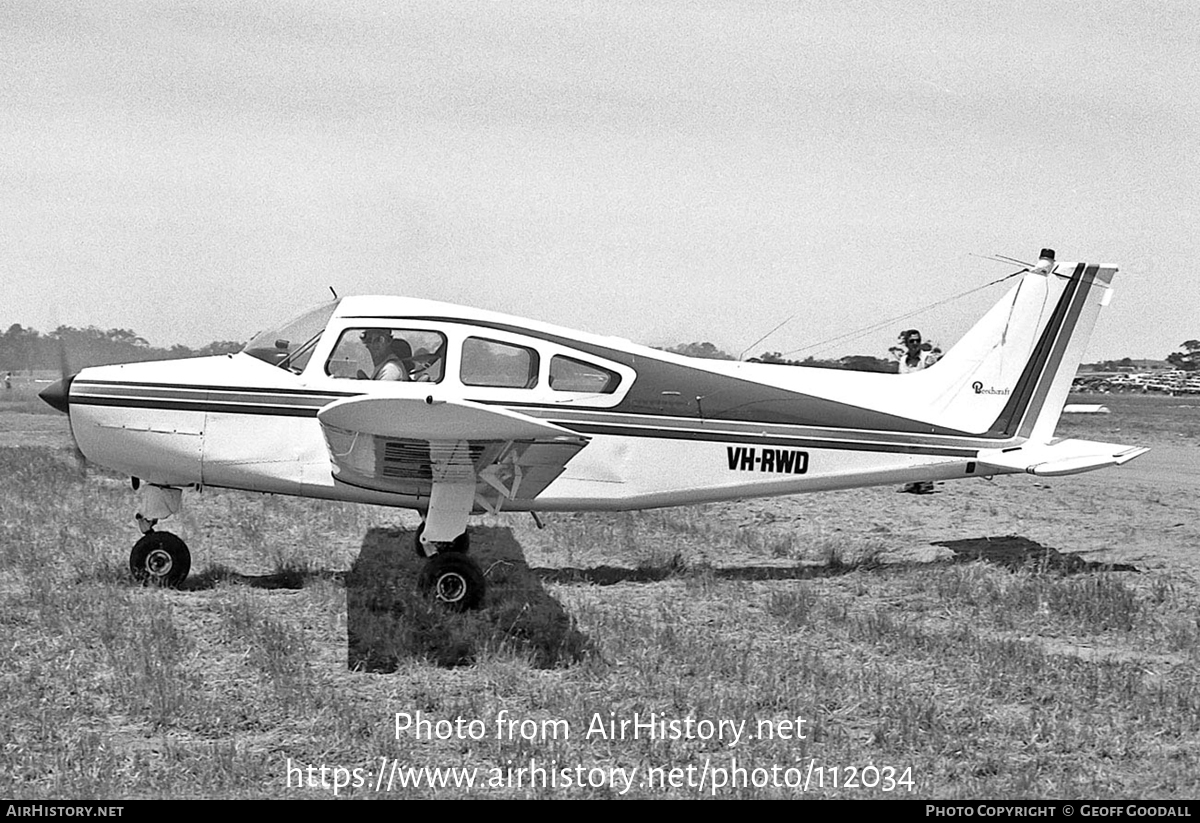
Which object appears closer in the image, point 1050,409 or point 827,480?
point 827,480

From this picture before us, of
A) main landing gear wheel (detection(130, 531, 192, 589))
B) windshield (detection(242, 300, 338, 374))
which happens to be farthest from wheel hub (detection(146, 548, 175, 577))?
windshield (detection(242, 300, 338, 374))

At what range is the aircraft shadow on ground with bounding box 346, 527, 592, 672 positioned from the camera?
655 cm

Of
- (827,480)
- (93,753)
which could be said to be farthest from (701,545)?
(93,753)

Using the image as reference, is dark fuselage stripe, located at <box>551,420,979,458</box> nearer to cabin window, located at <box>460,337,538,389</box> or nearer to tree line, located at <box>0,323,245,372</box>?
cabin window, located at <box>460,337,538,389</box>

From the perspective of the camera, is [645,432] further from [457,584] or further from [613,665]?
[613,665]

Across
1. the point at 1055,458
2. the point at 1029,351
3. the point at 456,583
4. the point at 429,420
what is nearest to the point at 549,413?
the point at 456,583

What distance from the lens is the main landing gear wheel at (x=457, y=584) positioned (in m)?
7.57

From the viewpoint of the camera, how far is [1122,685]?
19.5 ft

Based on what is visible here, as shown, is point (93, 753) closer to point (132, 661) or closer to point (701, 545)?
point (132, 661)

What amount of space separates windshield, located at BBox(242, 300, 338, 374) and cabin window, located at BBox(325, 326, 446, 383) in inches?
10.0

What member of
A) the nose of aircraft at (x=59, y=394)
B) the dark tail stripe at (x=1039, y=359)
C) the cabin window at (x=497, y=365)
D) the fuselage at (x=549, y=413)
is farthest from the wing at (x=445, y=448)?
the dark tail stripe at (x=1039, y=359)

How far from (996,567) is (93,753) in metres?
7.26
